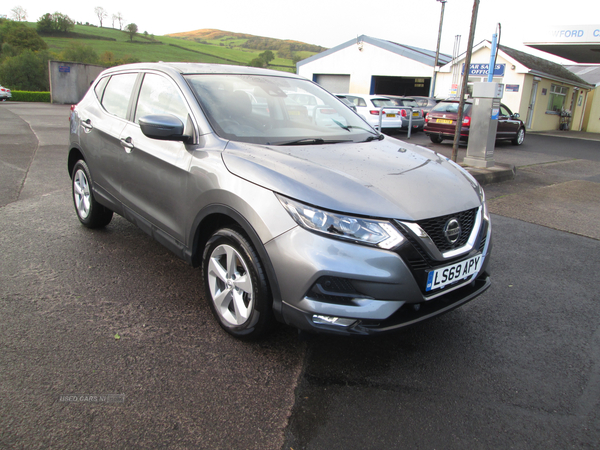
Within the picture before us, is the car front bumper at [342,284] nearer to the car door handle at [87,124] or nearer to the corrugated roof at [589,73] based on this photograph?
the car door handle at [87,124]

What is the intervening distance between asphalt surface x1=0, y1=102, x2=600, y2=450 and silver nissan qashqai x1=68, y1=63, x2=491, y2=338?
0.36 m

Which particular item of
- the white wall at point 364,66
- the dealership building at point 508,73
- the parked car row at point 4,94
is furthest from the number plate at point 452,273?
the parked car row at point 4,94

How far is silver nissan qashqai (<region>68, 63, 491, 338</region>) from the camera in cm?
219

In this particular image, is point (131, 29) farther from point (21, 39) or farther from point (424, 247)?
point (424, 247)

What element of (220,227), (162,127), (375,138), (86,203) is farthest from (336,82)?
(220,227)

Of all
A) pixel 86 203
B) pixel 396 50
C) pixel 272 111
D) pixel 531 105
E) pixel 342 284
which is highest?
pixel 396 50

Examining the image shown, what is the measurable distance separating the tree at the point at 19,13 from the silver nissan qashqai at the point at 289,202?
139 metres

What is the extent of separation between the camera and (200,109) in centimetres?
298

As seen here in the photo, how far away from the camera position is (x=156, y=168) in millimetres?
3184

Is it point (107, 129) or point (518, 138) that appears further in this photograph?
point (518, 138)

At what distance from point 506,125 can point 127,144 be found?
50.3 feet

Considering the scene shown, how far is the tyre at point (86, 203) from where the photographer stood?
441 centimetres

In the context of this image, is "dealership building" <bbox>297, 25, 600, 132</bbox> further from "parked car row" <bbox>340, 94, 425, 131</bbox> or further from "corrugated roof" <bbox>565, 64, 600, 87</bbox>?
"parked car row" <bbox>340, 94, 425, 131</bbox>

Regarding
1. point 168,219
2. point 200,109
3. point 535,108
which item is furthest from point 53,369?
point 535,108
